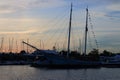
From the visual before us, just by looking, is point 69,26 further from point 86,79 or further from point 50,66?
point 86,79

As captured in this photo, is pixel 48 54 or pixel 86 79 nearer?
pixel 86 79

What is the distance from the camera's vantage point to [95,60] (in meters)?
150

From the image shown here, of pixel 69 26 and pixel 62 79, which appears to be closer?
pixel 62 79

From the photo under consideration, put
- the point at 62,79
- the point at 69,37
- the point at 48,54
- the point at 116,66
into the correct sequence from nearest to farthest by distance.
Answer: the point at 62,79, the point at 69,37, the point at 48,54, the point at 116,66

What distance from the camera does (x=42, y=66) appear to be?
14188 cm

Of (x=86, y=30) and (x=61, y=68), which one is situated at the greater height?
(x=86, y=30)

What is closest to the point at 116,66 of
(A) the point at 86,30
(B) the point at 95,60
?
(B) the point at 95,60

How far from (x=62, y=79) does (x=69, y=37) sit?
5127cm

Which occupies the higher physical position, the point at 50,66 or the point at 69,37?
the point at 69,37

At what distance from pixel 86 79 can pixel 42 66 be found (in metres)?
62.5

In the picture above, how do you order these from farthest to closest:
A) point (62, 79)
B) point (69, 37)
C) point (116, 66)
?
1. point (116, 66)
2. point (69, 37)
3. point (62, 79)

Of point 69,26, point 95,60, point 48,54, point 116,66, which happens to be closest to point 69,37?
point 69,26

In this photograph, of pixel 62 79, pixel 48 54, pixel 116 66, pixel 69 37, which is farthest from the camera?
pixel 116 66

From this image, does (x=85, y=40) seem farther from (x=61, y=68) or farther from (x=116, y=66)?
(x=116, y=66)
